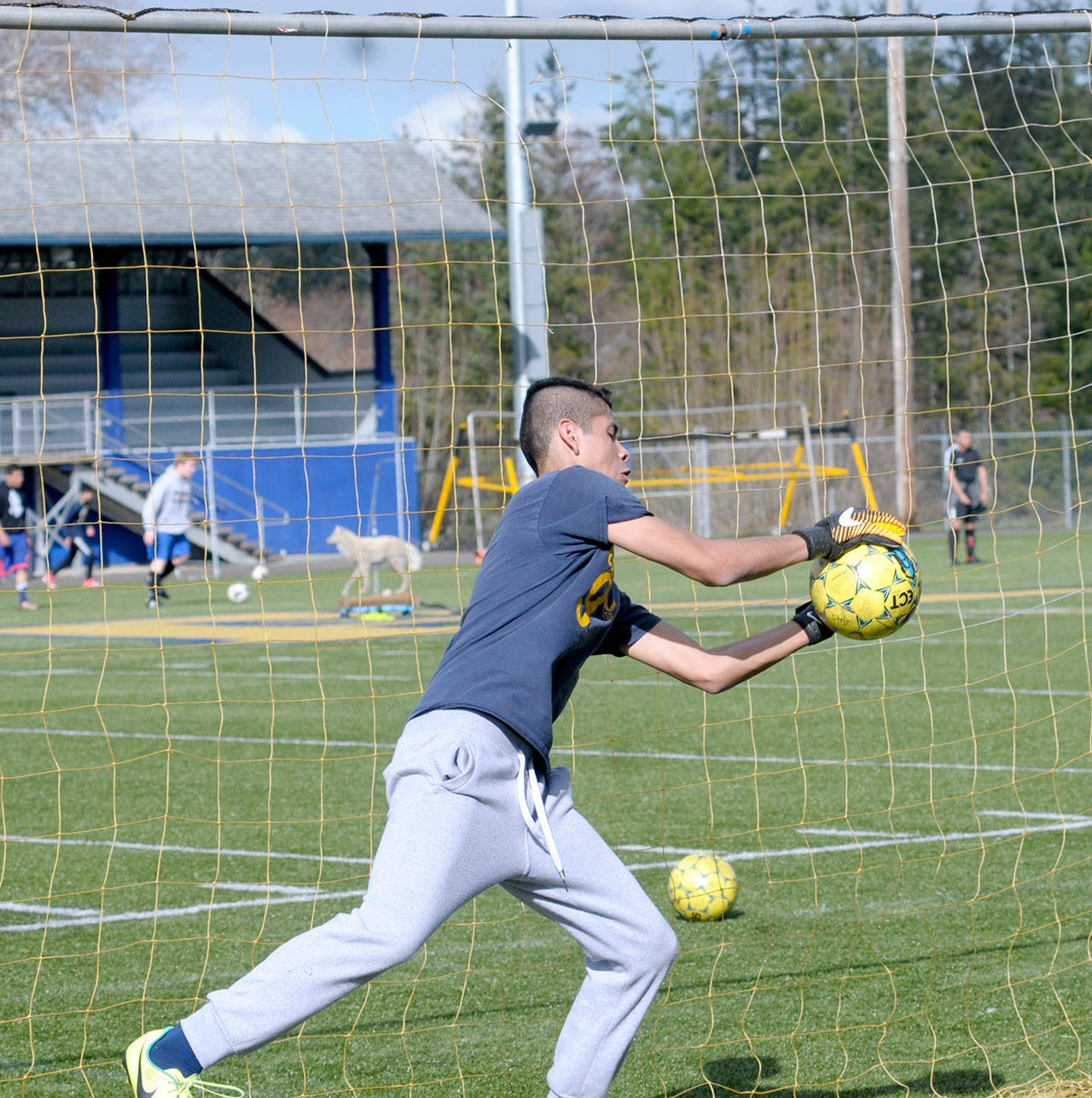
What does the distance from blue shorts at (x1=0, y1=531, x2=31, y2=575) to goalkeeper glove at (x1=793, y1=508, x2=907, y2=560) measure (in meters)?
20.9

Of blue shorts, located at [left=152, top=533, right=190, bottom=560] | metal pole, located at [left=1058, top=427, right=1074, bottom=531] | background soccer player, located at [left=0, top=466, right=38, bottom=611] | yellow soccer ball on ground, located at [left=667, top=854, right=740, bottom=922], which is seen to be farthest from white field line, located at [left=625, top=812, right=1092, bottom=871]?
metal pole, located at [left=1058, top=427, right=1074, bottom=531]

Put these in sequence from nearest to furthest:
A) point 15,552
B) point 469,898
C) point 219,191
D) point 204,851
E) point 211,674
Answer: point 469,898
point 204,851
point 211,674
point 15,552
point 219,191

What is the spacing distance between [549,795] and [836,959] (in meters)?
2.47

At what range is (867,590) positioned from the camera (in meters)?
3.83

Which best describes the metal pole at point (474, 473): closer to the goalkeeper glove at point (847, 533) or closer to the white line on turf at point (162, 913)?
the white line on turf at point (162, 913)

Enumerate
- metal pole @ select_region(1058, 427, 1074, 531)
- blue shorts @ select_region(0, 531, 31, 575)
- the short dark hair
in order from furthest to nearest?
metal pole @ select_region(1058, 427, 1074, 531) → blue shorts @ select_region(0, 531, 31, 575) → the short dark hair

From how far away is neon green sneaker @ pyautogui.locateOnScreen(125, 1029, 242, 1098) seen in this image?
10.3 ft

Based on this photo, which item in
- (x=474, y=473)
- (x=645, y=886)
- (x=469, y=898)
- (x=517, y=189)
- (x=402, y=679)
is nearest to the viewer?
(x=469, y=898)

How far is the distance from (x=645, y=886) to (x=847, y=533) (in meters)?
3.11

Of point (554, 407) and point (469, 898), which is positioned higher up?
point (554, 407)

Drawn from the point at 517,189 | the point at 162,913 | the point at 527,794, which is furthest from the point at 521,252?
the point at 527,794

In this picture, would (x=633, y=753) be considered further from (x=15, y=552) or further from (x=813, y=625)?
(x=15, y=552)

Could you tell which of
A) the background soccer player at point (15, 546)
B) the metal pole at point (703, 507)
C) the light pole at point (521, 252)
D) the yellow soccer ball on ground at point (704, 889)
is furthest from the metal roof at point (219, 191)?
the yellow soccer ball on ground at point (704, 889)

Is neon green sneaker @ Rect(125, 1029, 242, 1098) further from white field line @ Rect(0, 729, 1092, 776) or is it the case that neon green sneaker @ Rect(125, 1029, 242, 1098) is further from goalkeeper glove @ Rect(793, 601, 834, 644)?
white field line @ Rect(0, 729, 1092, 776)
